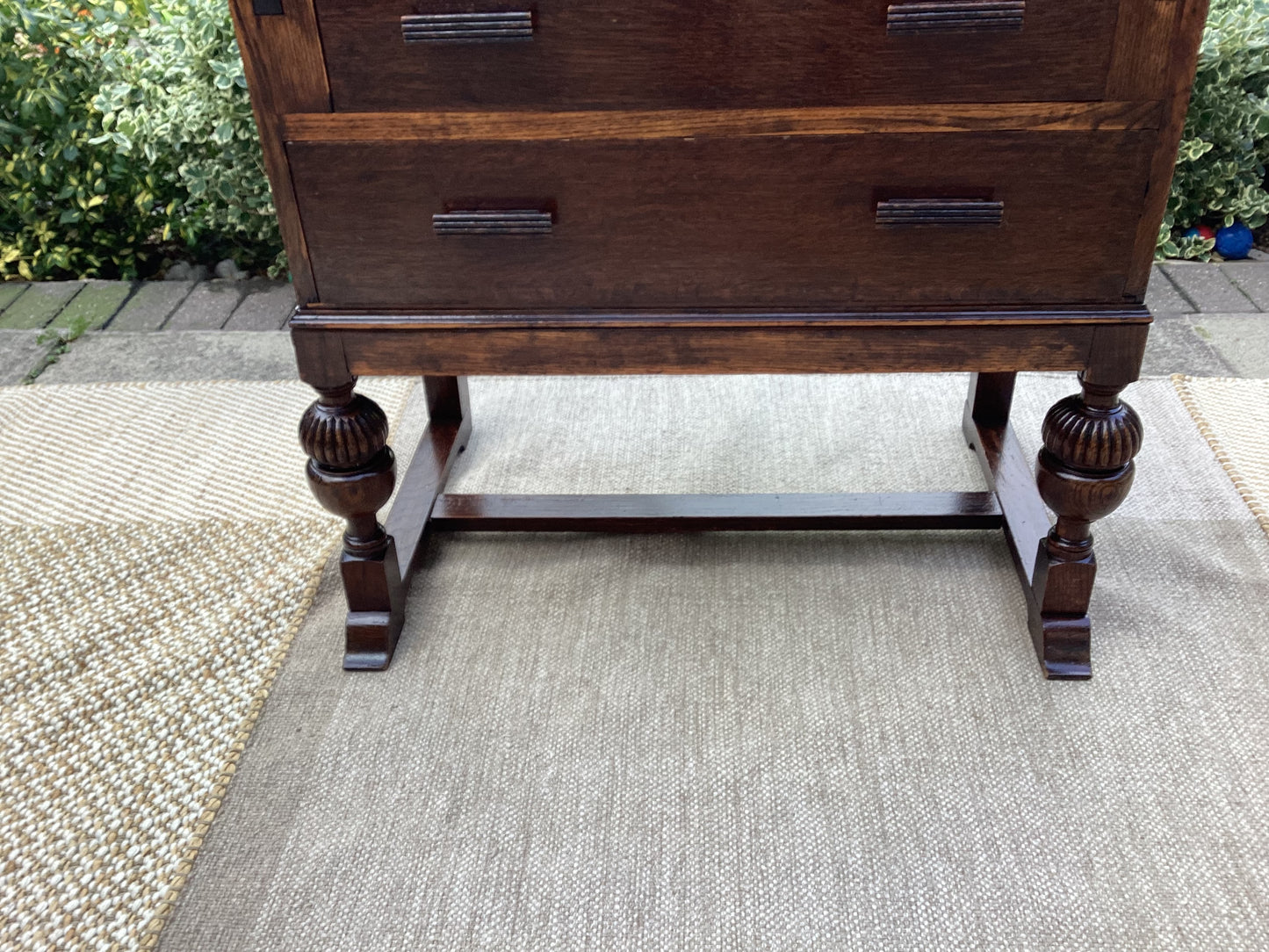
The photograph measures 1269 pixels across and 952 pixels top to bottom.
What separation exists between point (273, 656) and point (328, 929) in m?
0.48

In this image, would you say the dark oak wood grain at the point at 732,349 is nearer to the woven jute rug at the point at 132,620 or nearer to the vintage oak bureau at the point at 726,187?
the vintage oak bureau at the point at 726,187

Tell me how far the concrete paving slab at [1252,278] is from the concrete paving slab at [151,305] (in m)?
2.66

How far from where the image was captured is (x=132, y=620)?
1610mm

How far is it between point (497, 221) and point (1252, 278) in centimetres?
223

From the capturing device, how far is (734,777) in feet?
4.33

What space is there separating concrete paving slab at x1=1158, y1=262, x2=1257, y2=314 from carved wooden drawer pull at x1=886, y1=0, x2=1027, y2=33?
171 cm

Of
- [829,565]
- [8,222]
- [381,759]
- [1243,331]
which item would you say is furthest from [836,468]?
[8,222]

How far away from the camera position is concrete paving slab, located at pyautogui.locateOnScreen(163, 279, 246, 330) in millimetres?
2594

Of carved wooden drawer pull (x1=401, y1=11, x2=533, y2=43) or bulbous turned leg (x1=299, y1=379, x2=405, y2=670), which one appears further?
bulbous turned leg (x1=299, y1=379, x2=405, y2=670)

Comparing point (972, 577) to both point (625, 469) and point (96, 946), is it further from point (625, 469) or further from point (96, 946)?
point (96, 946)

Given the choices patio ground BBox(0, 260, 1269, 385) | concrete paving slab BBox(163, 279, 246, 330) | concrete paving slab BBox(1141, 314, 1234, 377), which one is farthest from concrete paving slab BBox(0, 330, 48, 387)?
concrete paving slab BBox(1141, 314, 1234, 377)

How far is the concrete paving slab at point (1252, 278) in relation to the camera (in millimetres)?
2521

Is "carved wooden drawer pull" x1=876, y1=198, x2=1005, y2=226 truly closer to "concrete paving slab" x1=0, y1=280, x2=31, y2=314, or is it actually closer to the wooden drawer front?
the wooden drawer front

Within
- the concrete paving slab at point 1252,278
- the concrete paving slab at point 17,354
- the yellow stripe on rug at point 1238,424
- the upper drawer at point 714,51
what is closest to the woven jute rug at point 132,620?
the concrete paving slab at point 17,354
